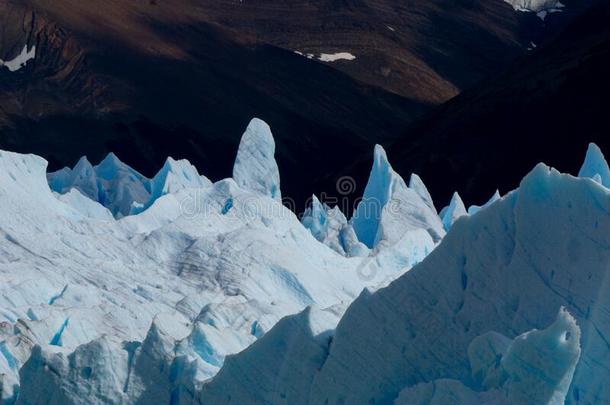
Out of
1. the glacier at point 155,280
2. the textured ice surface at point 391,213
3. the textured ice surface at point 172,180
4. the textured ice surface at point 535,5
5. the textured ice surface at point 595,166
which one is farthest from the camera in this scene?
the textured ice surface at point 535,5

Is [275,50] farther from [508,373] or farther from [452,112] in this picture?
[508,373]

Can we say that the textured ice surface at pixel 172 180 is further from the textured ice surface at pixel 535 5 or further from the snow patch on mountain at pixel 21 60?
the textured ice surface at pixel 535 5

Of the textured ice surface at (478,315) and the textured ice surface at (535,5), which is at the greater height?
the textured ice surface at (478,315)

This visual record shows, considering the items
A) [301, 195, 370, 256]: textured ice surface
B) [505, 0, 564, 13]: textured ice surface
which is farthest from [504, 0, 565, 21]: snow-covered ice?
[301, 195, 370, 256]: textured ice surface

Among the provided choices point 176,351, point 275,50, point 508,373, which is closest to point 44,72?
point 275,50

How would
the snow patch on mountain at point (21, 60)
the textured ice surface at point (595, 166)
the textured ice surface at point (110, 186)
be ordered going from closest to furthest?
the textured ice surface at point (595, 166), the textured ice surface at point (110, 186), the snow patch on mountain at point (21, 60)

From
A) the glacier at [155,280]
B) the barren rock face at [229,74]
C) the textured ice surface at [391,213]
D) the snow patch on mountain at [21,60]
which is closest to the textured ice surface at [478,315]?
the glacier at [155,280]

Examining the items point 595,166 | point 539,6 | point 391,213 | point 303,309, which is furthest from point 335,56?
point 303,309

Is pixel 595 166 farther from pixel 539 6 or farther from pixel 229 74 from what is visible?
pixel 539 6
